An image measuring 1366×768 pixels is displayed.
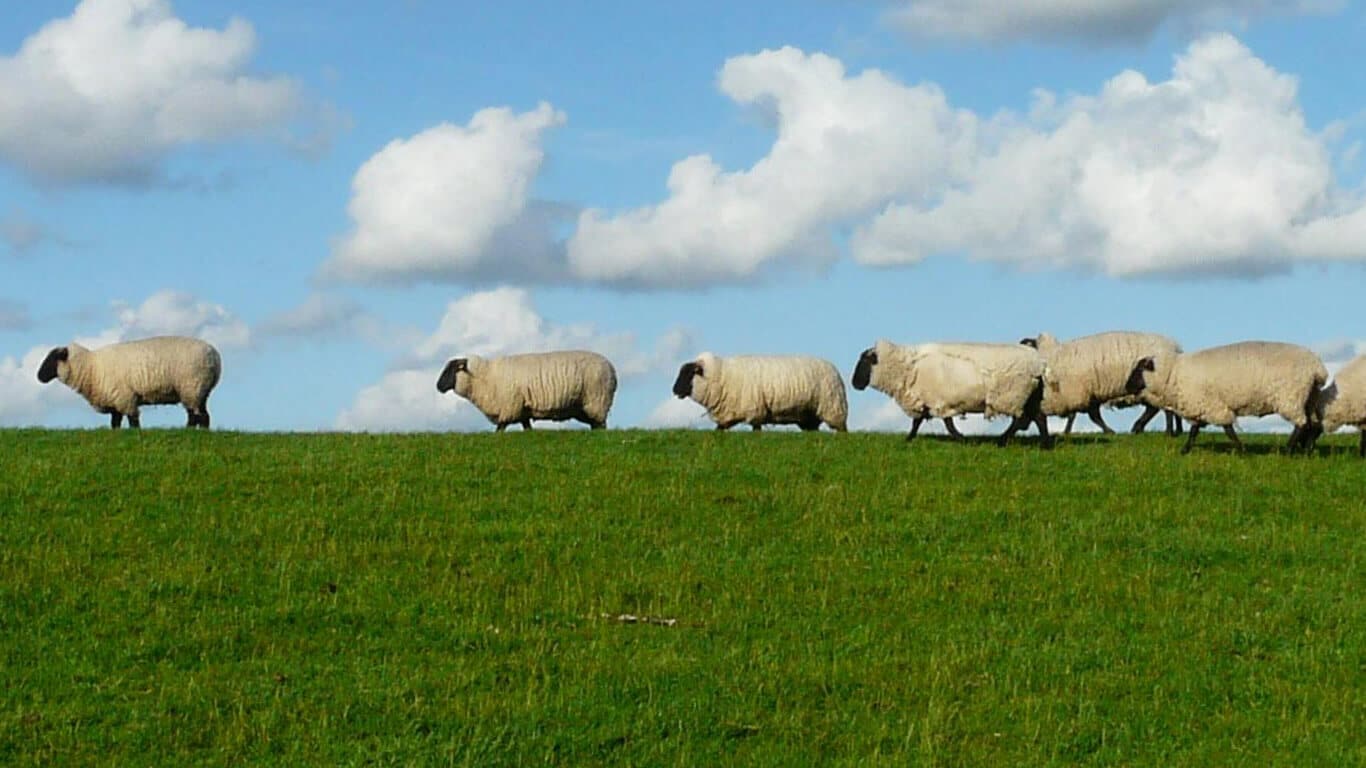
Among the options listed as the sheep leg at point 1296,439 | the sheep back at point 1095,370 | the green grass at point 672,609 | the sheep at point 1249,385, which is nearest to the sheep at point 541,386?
the green grass at point 672,609

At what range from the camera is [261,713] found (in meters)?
12.8

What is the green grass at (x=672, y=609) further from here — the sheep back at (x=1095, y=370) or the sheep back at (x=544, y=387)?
the sheep back at (x=544, y=387)

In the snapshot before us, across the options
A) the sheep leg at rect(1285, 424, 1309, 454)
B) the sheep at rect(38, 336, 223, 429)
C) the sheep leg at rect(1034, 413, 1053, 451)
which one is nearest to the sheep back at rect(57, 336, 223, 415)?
the sheep at rect(38, 336, 223, 429)

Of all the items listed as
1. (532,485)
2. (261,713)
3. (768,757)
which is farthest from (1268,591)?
(261,713)

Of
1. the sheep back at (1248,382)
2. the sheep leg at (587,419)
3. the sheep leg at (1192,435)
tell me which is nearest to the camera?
the sheep back at (1248,382)

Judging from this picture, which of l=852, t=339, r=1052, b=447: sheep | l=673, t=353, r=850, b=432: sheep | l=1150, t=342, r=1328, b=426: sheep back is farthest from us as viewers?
l=673, t=353, r=850, b=432: sheep

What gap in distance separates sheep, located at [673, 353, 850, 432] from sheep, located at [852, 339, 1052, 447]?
3518 millimetres

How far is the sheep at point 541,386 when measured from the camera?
109 feet

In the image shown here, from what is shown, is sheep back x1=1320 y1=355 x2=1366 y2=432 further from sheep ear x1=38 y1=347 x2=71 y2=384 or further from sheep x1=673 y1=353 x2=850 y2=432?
sheep ear x1=38 y1=347 x2=71 y2=384

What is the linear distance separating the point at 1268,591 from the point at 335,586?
33.8 ft

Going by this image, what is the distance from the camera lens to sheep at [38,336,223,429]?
109ft

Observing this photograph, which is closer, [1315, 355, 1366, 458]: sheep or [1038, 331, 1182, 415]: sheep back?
[1315, 355, 1366, 458]: sheep

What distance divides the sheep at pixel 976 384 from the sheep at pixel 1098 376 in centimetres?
516

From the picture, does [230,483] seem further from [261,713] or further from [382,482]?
[261,713]
